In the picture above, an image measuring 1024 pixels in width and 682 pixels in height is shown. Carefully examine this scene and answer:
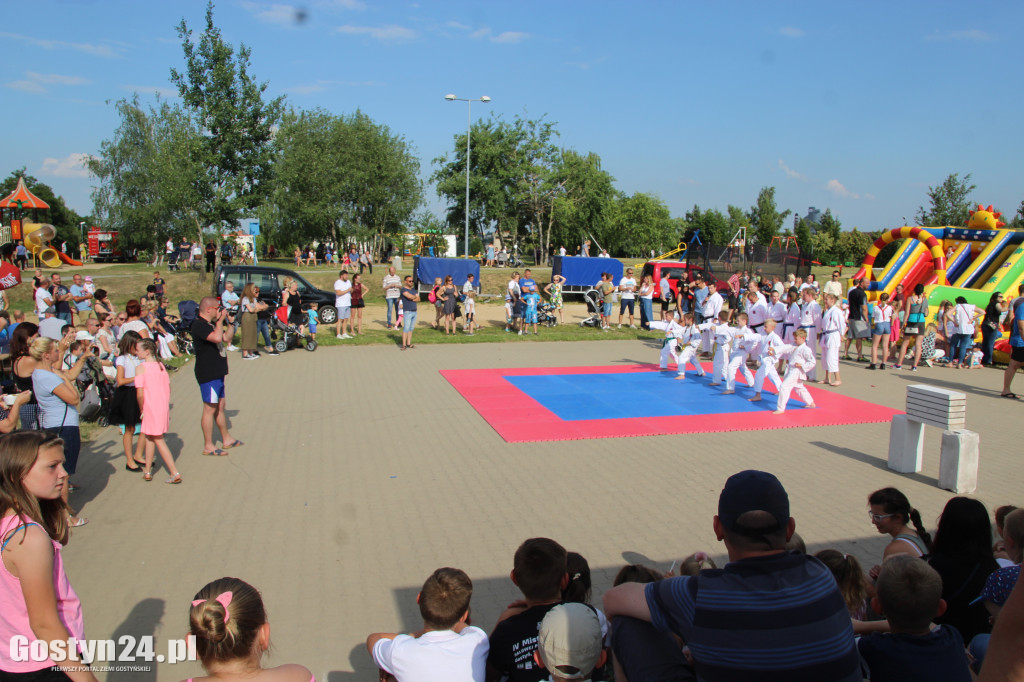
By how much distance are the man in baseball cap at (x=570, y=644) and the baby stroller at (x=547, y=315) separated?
61.0 ft

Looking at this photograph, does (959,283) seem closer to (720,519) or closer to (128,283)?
(720,519)

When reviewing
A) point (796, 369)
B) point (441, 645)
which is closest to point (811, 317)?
point (796, 369)

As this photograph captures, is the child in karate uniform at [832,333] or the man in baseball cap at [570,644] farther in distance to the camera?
the child in karate uniform at [832,333]

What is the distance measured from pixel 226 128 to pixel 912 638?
28.1m

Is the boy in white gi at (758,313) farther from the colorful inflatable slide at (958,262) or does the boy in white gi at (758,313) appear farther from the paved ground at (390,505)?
the colorful inflatable slide at (958,262)

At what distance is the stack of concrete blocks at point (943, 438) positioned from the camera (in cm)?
717

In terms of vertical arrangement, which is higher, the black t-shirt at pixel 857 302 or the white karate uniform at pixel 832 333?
the black t-shirt at pixel 857 302

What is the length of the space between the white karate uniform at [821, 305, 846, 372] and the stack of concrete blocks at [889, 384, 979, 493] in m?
5.34

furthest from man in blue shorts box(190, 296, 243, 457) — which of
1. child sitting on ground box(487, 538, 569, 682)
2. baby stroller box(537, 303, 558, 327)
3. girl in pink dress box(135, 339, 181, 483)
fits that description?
baby stroller box(537, 303, 558, 327)

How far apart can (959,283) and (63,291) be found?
24.3 metres

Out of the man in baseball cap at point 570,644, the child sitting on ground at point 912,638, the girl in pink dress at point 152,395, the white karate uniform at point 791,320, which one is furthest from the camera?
the white karate uniform at point 791,320

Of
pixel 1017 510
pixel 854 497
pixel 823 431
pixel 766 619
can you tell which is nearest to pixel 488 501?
pixel 854 497

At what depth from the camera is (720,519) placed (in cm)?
239

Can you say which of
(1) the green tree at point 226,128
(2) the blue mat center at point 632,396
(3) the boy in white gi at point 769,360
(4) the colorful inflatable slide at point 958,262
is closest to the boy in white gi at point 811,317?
(2) the blue mat center at point 632,396
